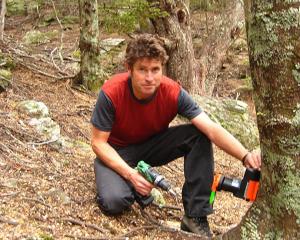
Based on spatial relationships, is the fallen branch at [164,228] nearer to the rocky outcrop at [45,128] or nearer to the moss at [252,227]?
the moss at [252,227]

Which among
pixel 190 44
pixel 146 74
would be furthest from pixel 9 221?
pixel 190 44

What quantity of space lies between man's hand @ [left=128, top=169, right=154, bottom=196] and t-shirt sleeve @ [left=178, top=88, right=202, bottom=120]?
62cm

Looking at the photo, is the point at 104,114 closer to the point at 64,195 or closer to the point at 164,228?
the point at 64,195

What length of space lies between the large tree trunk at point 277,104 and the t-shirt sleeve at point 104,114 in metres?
1.48

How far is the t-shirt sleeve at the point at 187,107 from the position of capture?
3.84 metres

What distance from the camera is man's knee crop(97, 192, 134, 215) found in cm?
362

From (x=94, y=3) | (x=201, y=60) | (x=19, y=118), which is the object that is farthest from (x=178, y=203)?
(x=201, y=60)

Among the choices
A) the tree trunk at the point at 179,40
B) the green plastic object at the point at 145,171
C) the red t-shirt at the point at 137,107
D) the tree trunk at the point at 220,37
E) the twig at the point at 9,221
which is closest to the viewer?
the twig at the point at 9,221

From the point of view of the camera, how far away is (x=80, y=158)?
4.93 metres

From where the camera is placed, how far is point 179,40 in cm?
802

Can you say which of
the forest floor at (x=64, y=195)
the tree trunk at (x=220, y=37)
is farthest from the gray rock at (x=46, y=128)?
the tree trunk at (x=220, y=37)

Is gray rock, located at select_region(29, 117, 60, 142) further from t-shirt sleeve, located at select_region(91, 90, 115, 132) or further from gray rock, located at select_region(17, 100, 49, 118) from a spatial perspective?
t-shirt sleeve, located at select_region(91, 90, 115, 132)

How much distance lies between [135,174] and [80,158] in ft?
4.65

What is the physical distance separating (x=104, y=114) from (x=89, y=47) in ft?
12.4
